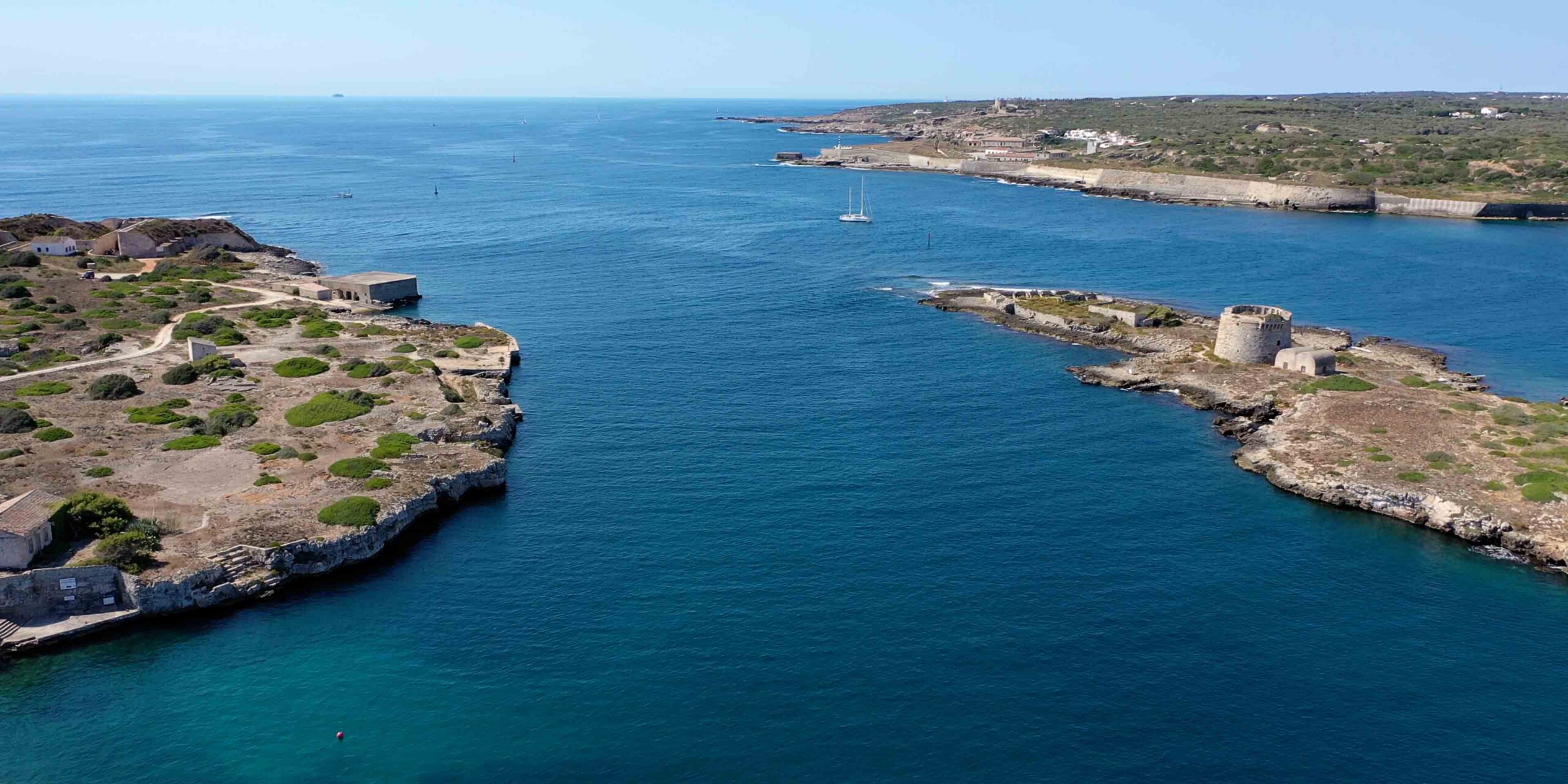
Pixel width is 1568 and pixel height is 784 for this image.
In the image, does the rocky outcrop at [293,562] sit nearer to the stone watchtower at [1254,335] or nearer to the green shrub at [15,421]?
the green shrub at [15,421]

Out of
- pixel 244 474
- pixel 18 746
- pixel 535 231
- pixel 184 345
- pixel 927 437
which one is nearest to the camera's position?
pixel 18 746

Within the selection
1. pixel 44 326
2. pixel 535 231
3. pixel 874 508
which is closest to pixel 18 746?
pixel 874 508

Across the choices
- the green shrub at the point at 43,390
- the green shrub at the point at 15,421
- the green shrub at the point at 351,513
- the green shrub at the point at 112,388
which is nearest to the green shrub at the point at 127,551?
the green shrub at the point at 351,513

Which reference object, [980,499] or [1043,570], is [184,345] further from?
Answer: [1043,570]

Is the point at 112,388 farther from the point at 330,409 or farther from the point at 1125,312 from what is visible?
the point at 1125,312

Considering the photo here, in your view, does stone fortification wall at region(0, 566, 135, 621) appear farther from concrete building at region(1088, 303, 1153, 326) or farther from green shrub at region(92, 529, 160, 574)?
concrete building at region(1088, 303, 1153, 326)

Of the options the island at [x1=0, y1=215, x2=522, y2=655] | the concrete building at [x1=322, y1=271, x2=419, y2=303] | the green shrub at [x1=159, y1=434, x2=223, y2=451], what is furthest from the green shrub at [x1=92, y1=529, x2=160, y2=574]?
the concrete building at [x1=322, y1=271, x2=419, y2=303]

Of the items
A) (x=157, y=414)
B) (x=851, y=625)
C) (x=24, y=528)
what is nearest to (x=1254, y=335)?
(x=851, y=625)

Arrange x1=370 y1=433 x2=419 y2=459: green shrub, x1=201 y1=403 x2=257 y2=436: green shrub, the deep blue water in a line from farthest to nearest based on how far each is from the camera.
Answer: x1=201 y1=403 x2=257 y2=436: green shrub < x1=370 y1=433 x2=419 y2=459: green shrub < the deep blue water
